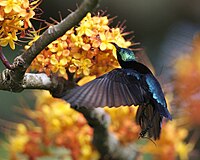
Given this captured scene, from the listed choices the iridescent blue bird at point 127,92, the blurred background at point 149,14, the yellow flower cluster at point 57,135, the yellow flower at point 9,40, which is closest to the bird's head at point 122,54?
the iridescent blue bird at point 127,92

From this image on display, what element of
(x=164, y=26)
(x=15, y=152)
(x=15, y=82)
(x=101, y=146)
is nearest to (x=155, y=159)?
(x=101, y=146)

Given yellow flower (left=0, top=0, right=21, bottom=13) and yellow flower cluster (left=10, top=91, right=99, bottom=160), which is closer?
yellow flower (left=0, top=0, right=21, bottom=13)

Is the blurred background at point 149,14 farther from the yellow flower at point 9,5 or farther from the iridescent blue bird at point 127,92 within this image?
the yellow flower at point 9,5

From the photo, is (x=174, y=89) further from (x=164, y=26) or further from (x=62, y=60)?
(x=164, y=26)

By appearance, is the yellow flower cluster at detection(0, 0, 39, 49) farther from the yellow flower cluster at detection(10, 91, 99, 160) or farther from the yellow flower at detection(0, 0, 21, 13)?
the yellow flower cluster at detection(10, 91, 99, 160)

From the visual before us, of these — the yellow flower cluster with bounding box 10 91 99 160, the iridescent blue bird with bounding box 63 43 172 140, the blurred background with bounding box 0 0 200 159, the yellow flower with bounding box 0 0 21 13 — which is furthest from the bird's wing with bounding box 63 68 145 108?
the blurred background with bounding box 0 0 200 159

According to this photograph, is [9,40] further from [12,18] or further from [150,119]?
[150,119]
